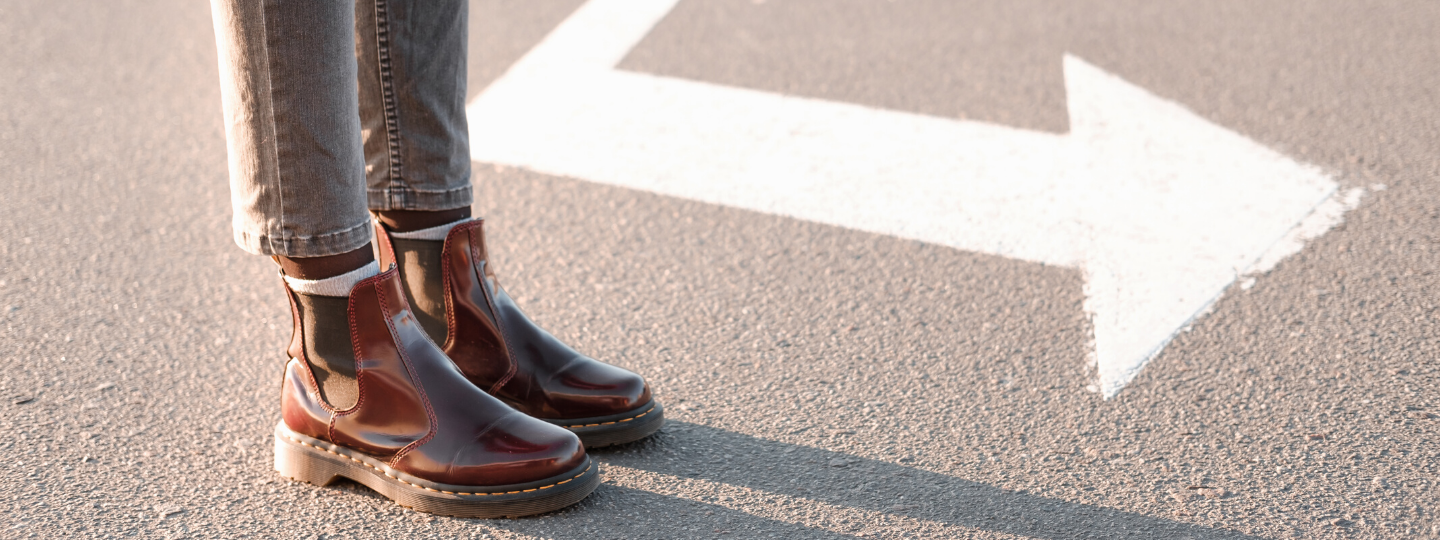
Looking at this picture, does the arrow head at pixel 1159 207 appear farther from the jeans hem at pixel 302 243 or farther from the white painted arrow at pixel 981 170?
the jeans hem at pixel 302 243

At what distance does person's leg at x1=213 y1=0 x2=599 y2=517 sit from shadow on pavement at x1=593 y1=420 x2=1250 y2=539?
0.82ft

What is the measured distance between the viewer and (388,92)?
2078 millimetres

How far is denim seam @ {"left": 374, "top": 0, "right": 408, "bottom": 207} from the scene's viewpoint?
6.70 ft

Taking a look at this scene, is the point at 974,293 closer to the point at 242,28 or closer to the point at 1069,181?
the point at 1069,181

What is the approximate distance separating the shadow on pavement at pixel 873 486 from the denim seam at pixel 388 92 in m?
0.62

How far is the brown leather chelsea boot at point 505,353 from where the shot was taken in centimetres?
215

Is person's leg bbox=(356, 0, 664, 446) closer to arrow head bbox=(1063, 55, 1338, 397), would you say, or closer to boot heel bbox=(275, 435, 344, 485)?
boot heel bbox=(275, 435, 344, 485)

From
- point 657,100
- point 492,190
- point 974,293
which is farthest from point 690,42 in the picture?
point 974,293

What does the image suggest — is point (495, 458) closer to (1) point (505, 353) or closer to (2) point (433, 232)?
(1) point (505, 353)

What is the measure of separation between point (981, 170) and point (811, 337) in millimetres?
1109

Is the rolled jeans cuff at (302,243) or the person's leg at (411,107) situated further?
the person's leg at (411,107)

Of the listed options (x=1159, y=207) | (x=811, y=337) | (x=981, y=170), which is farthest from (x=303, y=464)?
(x=1159, y=207)

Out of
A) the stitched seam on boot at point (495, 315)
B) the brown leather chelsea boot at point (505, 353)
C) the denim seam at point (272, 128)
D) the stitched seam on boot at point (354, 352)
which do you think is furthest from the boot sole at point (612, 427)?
the denim seam at point (272, 128)

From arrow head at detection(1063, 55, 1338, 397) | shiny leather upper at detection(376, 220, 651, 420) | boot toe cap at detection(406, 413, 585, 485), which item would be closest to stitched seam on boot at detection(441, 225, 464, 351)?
shiny leather upper at detection(376, 220, 651, 420)
